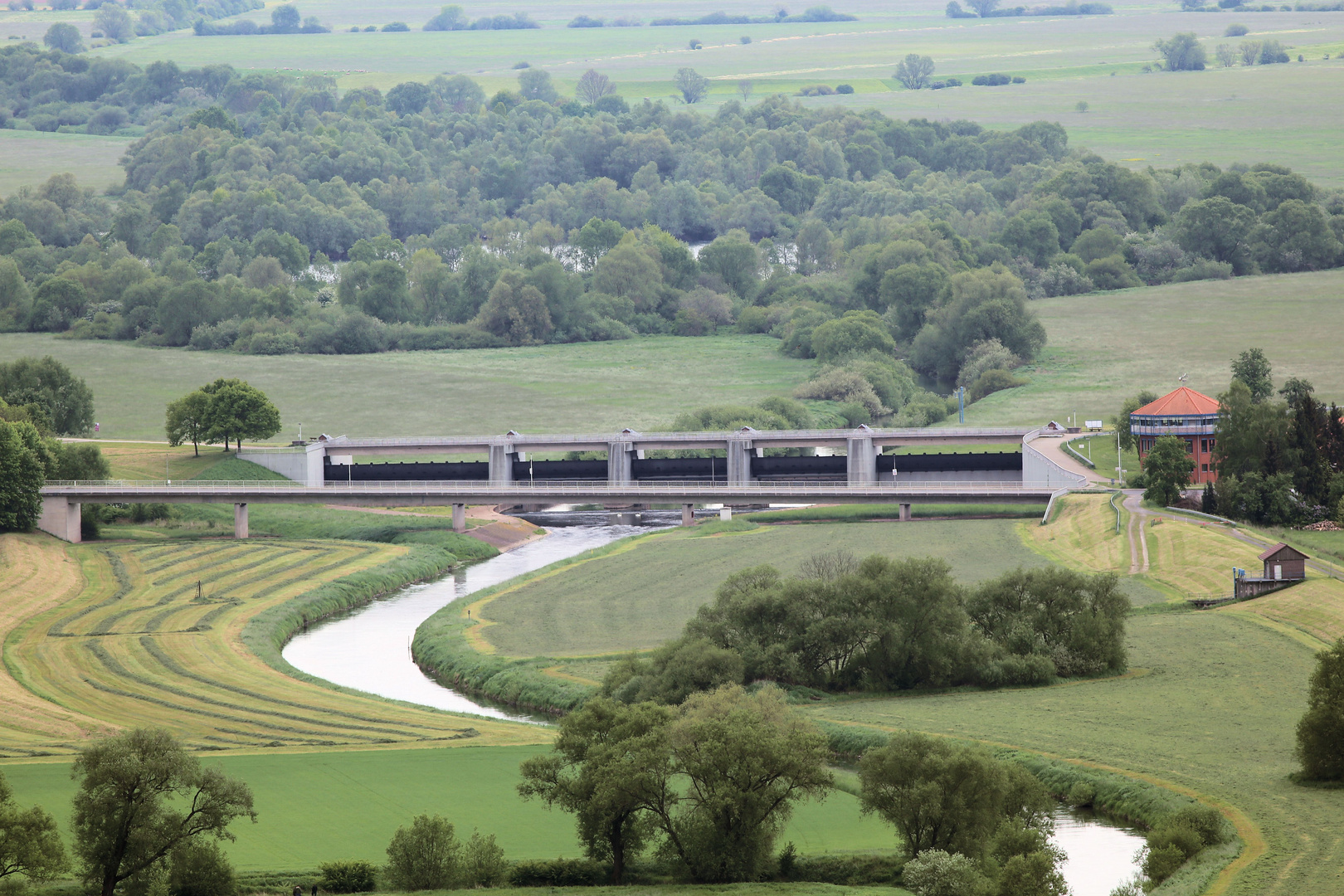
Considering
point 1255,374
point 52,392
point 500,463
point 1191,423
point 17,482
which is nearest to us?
point 1191,423

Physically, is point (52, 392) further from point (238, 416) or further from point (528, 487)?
point (528, 487)

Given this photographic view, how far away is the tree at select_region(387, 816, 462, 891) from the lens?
39.9m

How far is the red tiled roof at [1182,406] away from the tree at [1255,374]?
54.8ft

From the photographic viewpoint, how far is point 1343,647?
151 feet

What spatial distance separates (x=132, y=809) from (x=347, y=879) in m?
5.34

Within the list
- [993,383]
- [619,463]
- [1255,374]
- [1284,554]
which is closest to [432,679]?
[1284,554]

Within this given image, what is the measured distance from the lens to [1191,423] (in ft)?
290

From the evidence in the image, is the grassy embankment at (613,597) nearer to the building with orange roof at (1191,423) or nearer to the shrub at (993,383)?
the building with orange roof at (1191,423)

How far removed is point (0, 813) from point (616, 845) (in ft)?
47.5

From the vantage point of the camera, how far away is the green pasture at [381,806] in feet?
141

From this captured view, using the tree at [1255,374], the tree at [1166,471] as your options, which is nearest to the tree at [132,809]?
the tree at [1166,471]

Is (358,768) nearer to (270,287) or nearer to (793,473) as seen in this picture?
(793,473)

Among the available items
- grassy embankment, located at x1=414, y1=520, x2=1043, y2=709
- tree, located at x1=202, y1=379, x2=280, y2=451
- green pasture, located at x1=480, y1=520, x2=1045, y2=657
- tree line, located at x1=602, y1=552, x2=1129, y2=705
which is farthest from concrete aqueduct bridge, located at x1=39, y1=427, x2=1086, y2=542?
tree line, located at x1=602, y1=552, x2=1129, y2=705

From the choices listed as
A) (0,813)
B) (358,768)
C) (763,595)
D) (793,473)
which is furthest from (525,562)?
(0,813)
